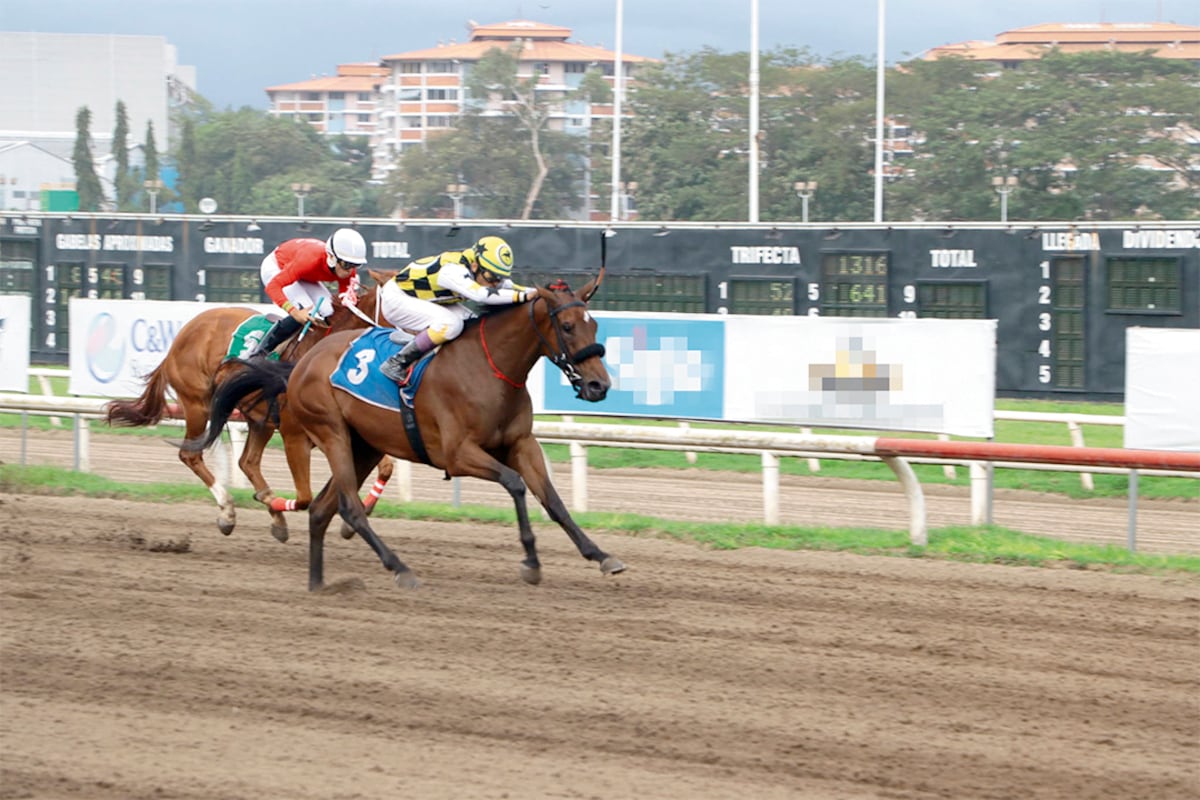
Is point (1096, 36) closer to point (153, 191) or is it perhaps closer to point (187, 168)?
point (187, 168)

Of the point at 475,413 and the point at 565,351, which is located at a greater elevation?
the point at 565,351

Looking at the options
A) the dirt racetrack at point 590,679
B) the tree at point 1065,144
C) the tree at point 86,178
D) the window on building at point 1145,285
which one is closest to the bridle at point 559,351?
the dirt racetrack at point 590,679

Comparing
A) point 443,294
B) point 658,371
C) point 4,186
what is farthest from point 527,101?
point 443,294

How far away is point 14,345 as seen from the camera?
45.6 ft

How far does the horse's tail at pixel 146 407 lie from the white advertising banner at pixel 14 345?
3598mm

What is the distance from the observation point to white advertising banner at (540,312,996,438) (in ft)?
34.9

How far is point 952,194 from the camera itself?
4591 cm

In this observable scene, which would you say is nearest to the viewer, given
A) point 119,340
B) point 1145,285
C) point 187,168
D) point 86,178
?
point 119,340

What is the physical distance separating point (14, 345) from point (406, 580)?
775cm

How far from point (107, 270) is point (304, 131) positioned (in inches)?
2970

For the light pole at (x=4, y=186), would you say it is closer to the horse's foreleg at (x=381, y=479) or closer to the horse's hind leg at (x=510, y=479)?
the horse's foreleg at (x=381, y=479)

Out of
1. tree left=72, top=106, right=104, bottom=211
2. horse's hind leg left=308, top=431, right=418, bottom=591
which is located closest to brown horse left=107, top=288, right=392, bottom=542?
horse's hind leg left=308, top=431, right=418, bottom=591

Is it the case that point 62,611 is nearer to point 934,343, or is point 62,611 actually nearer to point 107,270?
point 934,343

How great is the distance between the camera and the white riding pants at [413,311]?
823 cm
